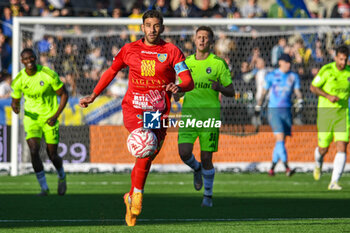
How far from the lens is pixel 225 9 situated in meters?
21.1

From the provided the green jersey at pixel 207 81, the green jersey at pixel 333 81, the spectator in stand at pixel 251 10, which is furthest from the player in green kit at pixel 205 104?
the spectator in stand at pixel 251 10

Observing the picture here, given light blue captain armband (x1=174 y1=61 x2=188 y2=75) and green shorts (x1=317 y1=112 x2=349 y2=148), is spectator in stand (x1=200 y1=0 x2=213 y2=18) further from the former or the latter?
light blue captain armband (x1=174 y1=61 x2=188 y2=75)

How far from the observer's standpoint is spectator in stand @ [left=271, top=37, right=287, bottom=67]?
60.6 feet

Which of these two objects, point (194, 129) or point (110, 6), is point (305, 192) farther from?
point (110, 6)

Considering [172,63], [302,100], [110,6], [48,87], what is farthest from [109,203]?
[110,6]

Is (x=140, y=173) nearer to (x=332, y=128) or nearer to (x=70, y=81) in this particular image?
(x=332, y=128)

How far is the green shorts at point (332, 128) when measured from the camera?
13703 mm

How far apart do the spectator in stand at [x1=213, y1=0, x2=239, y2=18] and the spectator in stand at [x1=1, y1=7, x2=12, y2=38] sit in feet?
18.3

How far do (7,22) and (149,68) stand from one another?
43.3ft

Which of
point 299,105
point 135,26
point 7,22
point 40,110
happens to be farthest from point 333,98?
point 7,22

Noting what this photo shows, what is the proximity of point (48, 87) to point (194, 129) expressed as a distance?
3089 mm

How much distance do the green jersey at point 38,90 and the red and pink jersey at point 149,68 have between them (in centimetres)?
434

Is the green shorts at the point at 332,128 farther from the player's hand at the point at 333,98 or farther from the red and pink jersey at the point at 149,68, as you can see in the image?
the red and pink jersey at the point at 149,68

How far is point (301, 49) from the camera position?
61.3 ft
